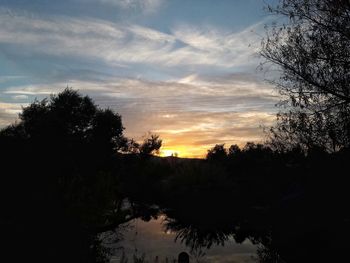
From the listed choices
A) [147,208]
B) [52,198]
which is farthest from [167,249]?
[147,208]

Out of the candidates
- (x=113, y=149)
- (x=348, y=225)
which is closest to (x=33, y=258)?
(x=348, y=225)

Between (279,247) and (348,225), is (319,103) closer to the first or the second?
(348,225)

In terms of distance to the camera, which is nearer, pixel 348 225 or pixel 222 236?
pixel 348 225

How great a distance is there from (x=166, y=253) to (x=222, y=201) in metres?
16.2

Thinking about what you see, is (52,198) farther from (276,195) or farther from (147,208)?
(147,208)

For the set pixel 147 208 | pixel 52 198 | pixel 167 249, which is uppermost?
pixel 52 198

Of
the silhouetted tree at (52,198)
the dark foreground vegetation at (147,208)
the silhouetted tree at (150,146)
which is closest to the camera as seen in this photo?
the silhouetted tree at (52,198)

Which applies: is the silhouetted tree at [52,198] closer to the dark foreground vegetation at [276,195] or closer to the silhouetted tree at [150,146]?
the dark foreground vegetation at [276,195]

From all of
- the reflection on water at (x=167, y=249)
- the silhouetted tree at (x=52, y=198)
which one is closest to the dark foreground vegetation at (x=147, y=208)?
the silhouetted tree at (x=52, y=198)

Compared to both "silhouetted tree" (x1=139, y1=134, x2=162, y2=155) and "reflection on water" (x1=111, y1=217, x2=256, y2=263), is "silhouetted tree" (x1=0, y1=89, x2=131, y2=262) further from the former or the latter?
"silhouetted tree" (x1=139, y1=134, x2=162, y2=155)

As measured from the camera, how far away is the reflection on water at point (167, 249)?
17.3 m

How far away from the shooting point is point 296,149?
18797 mm

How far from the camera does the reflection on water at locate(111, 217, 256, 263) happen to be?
1731cm

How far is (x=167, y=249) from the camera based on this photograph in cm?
1966
